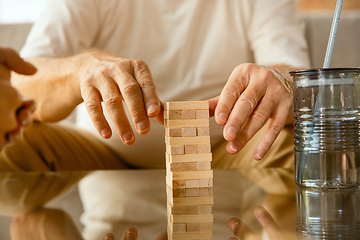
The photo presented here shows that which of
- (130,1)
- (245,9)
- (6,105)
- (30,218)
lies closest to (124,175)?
(30,218)

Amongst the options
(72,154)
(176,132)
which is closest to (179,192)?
(176,132)

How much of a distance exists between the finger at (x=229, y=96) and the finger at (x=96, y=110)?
0.76 ft

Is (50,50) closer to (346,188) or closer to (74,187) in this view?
(74,187)

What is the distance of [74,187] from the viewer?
0.86 metres


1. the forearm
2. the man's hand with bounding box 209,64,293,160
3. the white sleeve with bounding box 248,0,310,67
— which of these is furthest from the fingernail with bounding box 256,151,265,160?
the white sleeve with bounding box 248,0,310,67

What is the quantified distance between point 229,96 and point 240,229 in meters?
0.34

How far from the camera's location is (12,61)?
337 mm

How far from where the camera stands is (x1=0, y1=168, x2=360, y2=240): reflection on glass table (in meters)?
0.51

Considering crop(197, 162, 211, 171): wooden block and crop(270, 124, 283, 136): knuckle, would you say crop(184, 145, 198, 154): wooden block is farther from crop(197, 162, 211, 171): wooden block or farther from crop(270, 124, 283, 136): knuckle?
crop(270, 124, 283, 136): knuckle

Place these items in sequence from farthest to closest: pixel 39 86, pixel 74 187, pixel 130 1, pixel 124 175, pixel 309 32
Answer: pixel 309 32 < pixel 130 1 < pixel 39 86 < pixel 124 175 < pixel 74 187

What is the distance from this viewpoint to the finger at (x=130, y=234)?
48cm

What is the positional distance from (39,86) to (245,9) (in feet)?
3.45

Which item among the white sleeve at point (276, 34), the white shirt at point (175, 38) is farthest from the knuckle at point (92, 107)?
the white sleeve at point (276, 34)

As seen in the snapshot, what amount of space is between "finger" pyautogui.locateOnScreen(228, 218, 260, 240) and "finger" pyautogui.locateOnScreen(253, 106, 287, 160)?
27cm
